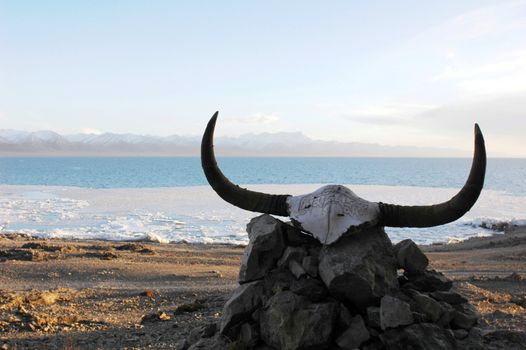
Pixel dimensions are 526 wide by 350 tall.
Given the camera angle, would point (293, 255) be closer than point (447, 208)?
No

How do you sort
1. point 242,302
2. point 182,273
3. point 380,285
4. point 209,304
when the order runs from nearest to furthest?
point 380,285 → point 242,302 → point 209,304 → point 182,273

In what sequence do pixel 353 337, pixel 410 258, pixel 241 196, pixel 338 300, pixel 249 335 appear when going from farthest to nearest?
pixel 241 196, pixel 410 258, pixel 249 335, pixel 338 300, pixel 353 337

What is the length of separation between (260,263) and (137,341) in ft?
12.4

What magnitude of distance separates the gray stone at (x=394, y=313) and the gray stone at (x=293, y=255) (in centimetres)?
116

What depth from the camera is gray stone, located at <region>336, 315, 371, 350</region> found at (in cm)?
545

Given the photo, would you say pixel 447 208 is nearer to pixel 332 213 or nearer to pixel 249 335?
pixel 332 213

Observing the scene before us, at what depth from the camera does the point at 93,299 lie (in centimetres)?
1382

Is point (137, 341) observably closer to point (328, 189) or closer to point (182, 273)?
point (328, 189)

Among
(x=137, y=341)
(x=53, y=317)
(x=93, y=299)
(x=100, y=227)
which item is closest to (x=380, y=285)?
(x=137, y=341)

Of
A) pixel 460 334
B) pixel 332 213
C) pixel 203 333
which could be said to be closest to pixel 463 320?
pixel 460 334

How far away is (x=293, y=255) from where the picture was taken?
20.2 feet

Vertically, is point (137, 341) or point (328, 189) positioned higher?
point (328, 189)

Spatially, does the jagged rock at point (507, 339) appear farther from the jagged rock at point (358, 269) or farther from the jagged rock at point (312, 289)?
the jagged rock at point (312, 289)

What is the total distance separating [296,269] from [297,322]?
2.20 feet
